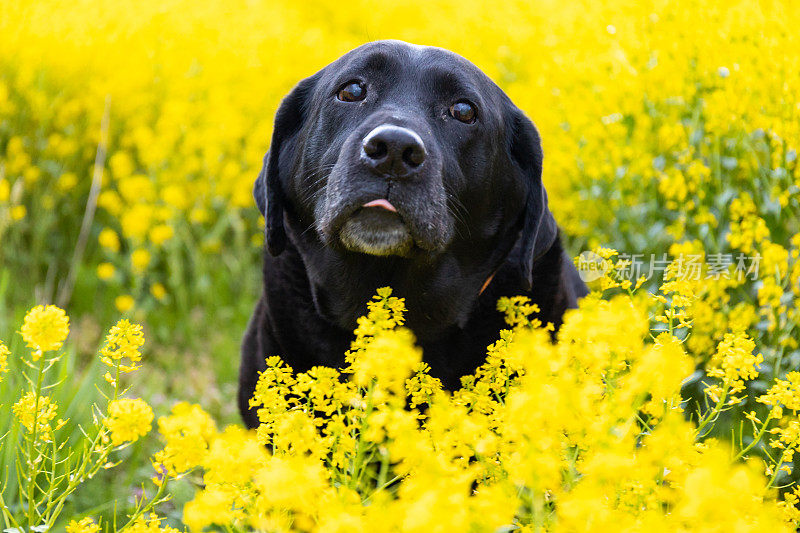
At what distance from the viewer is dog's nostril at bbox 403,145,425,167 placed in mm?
2229

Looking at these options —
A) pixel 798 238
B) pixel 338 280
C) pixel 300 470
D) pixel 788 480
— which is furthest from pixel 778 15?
pixel 300 470

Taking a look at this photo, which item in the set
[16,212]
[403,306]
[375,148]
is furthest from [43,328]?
[16,212]

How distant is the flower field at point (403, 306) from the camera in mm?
1386

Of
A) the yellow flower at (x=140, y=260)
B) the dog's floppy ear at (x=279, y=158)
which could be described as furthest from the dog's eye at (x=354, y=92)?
the yellow flower at (x=140, y=260)

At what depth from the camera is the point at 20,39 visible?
15.1 ft

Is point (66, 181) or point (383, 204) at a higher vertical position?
point (383, 204)

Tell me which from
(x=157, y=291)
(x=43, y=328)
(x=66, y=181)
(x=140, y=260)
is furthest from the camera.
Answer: (x=66, y=181)

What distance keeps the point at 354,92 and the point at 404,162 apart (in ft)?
1.51

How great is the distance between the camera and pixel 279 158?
9.29ft

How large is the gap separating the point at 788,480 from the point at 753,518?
114 centimetres

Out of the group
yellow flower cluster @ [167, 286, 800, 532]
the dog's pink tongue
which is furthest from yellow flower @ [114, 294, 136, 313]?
yellow flower cluster @ [167, 286, 800, 532]

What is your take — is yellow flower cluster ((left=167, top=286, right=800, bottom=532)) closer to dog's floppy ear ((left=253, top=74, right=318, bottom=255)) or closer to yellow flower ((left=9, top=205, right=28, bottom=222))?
dog's floppy ear ((left=253, top=74, right=318, bottom=255))

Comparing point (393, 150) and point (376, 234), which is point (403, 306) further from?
point (393, 150)

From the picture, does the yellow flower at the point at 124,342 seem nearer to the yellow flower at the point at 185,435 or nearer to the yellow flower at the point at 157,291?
the yellow flower at the point at 185,435
